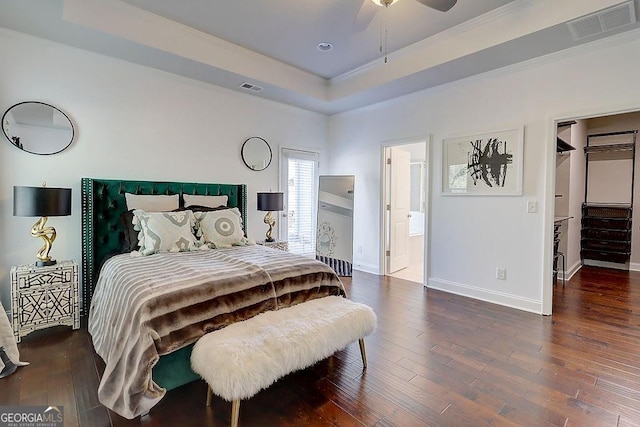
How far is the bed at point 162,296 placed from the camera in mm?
1793

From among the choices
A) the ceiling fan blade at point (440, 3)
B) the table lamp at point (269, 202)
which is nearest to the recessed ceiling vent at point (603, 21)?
the ceiling fan blade at point (440, 3)

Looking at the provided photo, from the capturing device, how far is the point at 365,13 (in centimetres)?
237

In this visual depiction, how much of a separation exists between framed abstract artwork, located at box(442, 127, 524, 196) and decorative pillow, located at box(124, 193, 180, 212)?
3591mm

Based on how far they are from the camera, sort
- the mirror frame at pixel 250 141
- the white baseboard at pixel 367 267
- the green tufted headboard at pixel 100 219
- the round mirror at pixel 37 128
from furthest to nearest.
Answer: the white baseboard at pixel 367 267 < the mirror frame at pixel 250 141 < the green tufted headboard at pixel 100 219 < the round mirror at pixel 37 128

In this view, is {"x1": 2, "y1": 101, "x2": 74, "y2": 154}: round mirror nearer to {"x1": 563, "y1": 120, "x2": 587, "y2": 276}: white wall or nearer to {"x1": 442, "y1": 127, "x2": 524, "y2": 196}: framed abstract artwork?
{"x1": 442, "y1": 127, "x2": 524, "y2": 196}: framed abstract artwork

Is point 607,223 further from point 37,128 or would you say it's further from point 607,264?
point 37,128

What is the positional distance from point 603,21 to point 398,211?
338cm

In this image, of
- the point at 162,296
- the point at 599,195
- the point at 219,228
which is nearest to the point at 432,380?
the point at 162,296

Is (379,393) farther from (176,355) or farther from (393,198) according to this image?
(393,198)

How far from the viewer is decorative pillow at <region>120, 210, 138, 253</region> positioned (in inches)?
125

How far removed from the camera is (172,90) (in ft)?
13.0

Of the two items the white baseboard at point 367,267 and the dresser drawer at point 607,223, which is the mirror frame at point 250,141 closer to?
the white baseboard at point 367,267

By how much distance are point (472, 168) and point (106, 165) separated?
14.6 feet

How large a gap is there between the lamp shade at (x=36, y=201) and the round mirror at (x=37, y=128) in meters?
0.69
